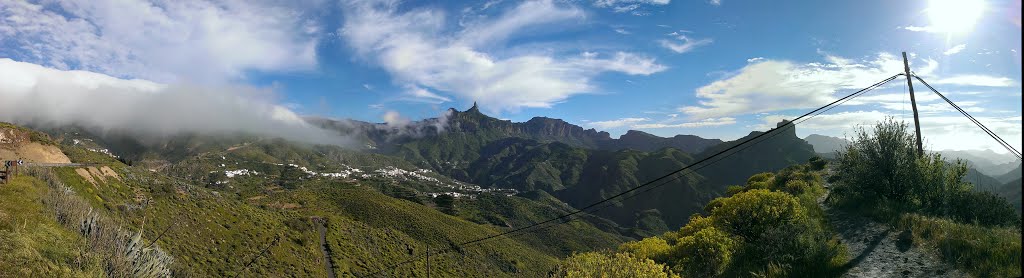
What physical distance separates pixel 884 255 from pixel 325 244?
79673 millimetres

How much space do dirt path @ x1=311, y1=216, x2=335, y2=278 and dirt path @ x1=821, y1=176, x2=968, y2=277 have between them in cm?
6520

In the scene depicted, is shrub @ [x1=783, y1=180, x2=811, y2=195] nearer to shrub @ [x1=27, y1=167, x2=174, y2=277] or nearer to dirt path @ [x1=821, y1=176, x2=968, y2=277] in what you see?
dirt path @ [x1=821, y1=176, x2=968, y2=277]

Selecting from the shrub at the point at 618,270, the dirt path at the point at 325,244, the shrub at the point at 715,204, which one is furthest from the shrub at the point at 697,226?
the dirt path at the point at 325,244

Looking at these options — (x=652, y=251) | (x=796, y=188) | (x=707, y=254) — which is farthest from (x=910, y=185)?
(x=652, y=251)

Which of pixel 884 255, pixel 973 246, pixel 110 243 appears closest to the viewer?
pixel 973 246

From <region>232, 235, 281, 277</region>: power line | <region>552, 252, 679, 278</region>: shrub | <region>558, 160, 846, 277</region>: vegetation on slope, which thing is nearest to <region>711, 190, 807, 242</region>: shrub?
<region>558, 160, 846, 277</region>: vegetation on slope

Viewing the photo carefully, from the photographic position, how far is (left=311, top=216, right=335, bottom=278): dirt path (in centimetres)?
6531

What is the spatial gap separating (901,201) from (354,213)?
122090mm

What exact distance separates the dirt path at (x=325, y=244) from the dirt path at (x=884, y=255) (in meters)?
65.2

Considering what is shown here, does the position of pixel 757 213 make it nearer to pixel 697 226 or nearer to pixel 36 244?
pixel 697 226

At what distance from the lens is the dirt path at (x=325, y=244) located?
214ft

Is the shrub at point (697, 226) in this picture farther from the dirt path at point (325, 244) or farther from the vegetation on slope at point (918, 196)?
the dirt path at point (325, 244)

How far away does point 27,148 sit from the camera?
41.2m

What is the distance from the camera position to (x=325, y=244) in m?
75.5
